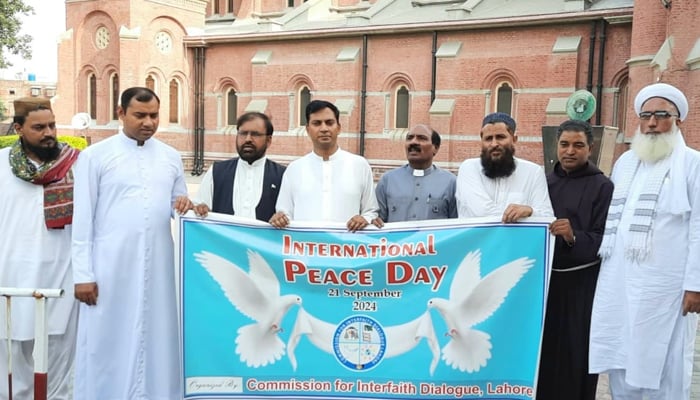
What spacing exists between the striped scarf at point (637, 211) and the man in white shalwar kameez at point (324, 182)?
1.60 m

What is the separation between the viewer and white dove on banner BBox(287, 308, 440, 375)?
3.97 meters

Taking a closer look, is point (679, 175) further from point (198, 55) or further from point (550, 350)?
point (198, 55)

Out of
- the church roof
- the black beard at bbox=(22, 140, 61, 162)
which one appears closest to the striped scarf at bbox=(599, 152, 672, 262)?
the black beard at bbox=(22, 140, 61, 162)

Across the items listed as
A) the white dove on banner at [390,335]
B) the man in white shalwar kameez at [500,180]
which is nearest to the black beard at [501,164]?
the man in white shalwar kameez at [500,180]

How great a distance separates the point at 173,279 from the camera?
4094 mm

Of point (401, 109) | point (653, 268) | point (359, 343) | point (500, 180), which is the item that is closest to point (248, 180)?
point (359, 343)

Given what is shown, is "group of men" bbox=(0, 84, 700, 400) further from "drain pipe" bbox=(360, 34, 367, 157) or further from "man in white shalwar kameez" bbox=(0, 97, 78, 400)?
"drain pipe" bbox=(360, 34, 367, 157)

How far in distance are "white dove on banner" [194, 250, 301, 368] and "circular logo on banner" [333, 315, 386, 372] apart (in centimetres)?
37

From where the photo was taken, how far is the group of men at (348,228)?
3.68m

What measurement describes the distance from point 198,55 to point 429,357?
26488mm

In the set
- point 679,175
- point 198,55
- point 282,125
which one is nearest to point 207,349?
point 679,175

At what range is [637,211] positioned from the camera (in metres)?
3.72

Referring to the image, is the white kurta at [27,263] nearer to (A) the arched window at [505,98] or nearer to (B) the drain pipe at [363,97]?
(A) the arched window at [505,98]

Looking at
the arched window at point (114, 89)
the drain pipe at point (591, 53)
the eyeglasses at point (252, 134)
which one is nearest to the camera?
the eyeglasses at point (252, 134)
